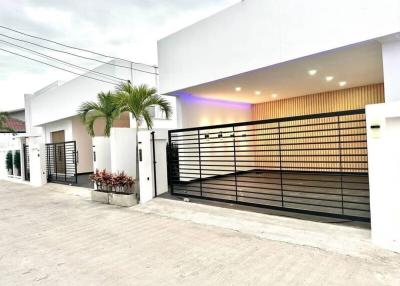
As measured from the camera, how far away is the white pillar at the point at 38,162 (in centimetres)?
1245

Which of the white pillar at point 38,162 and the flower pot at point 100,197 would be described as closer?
the flower pot at point 100,197

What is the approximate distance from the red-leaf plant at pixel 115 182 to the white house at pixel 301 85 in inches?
52.6

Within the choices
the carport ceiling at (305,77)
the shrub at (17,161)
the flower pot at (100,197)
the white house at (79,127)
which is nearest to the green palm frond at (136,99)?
the white house at (79,127)

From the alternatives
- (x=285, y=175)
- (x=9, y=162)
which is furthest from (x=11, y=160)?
(x=285, y=175)

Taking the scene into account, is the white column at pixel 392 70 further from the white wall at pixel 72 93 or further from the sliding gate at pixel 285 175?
the white wall at pixel 72 93

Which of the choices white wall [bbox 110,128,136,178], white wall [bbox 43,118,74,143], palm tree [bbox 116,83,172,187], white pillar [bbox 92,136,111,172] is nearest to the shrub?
white wall [bbox 43,118,74,143]

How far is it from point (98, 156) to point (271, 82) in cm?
632

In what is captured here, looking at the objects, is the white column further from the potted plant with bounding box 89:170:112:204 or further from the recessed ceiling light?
the potted plant with bounding box 89:170:112:204

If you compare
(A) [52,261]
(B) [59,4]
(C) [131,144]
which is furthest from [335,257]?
(B) [59,4]

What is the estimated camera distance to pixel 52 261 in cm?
388

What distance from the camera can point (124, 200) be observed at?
7348 millimetres

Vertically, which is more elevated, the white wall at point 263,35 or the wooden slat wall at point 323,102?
the white wall at point 263,35

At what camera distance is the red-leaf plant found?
7.66 meters

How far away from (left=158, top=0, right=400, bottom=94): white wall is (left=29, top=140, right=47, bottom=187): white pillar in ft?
23.6
